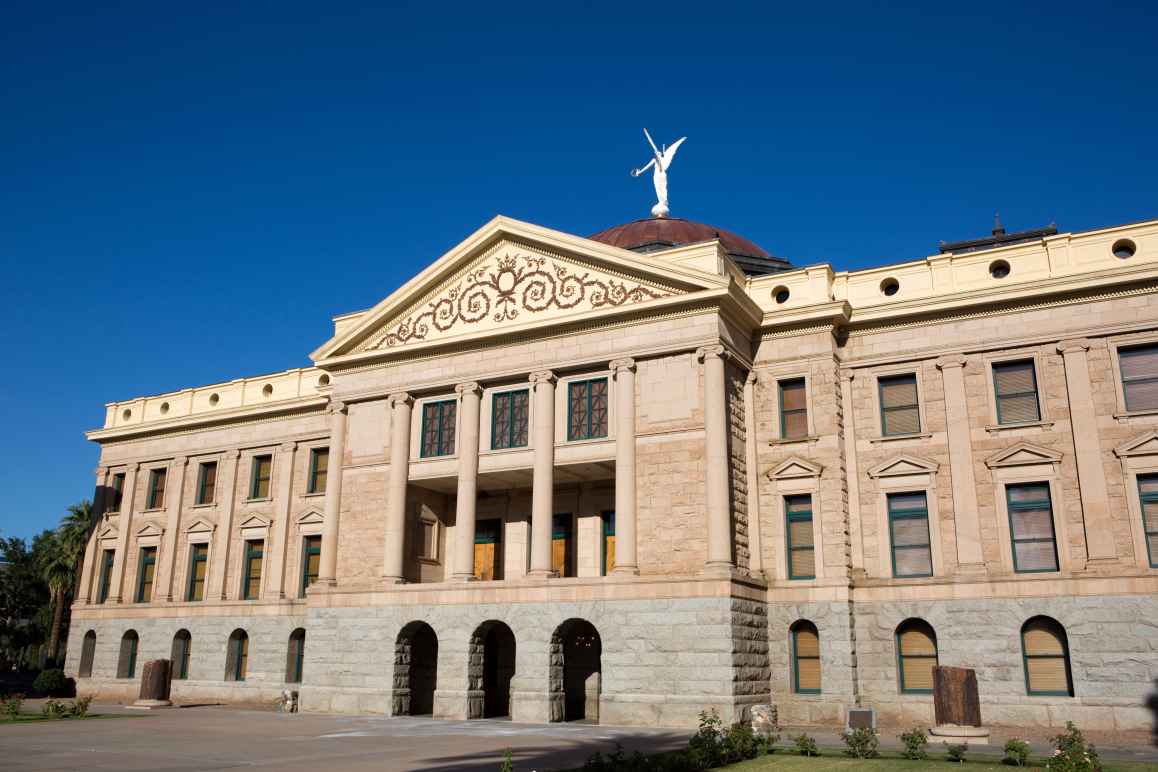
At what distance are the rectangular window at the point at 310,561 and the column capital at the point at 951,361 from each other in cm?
2388

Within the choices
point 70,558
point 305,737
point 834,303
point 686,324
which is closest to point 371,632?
point 305,737

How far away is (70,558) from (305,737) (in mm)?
40384

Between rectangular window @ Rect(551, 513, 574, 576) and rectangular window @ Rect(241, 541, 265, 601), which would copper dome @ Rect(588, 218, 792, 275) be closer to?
rectangular window @ Rect(551, 513, 574, 576)

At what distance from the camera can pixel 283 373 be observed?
136ft

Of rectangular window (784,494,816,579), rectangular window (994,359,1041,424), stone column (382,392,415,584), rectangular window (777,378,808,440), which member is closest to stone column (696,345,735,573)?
rectangular window (784,494,816,579)

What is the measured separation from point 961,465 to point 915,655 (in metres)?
5.52

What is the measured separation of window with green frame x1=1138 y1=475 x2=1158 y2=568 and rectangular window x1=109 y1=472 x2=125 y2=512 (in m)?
40.4

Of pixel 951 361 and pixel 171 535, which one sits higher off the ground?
pixel 951 361

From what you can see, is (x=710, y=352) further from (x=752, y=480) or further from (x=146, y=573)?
(x=146, y=573)

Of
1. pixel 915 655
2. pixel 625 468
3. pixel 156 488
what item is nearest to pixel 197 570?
pixel 156 488

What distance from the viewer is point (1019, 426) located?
27.5 metres

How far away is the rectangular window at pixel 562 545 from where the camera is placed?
32.1m

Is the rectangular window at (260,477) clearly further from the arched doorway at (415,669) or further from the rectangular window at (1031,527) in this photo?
the rectangular window at (1031,527)

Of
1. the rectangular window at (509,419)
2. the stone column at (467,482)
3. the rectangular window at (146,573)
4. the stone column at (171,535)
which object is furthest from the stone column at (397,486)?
the rectangular window at (146,573)
